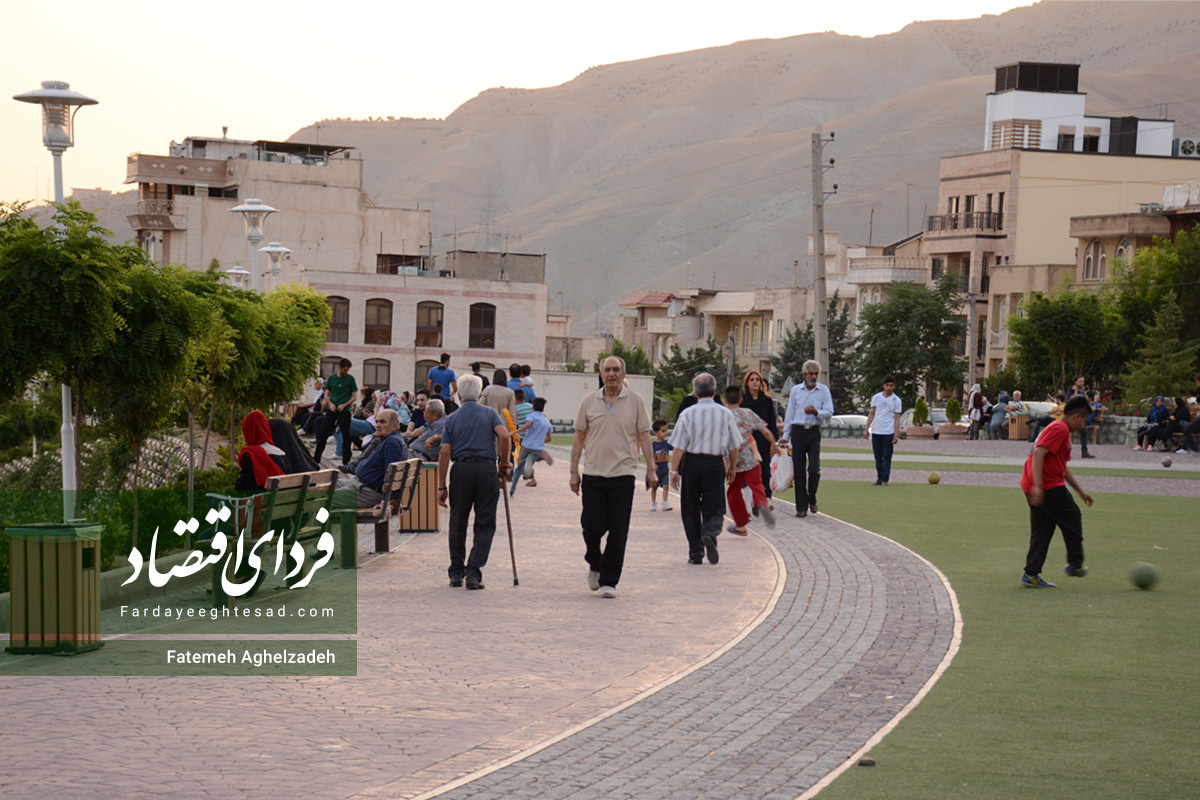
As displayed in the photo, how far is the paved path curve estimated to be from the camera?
6.19 metres

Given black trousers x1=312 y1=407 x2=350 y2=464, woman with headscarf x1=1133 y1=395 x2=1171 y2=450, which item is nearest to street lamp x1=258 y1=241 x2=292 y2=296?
black trousers x1=312 y1=407 x2=350 y2=464

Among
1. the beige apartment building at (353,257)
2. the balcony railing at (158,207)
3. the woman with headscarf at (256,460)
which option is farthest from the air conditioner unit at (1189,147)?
the woman with headscarf at (256,460)

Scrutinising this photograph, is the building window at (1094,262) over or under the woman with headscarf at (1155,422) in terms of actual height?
over

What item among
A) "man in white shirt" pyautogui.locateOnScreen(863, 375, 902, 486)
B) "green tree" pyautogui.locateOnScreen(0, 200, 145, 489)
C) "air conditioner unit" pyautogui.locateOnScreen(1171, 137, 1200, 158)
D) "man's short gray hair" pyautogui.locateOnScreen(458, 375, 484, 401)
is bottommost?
"man in white shirt" pyautogui.locateOnScreen(863, 375, 902, 486)

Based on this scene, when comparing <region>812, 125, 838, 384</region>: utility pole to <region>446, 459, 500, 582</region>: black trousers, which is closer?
<region>446, 459, 500, 582</region>: black trousers

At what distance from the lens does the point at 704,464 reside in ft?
43.9

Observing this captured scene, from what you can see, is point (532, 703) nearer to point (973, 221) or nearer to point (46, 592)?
point (46, 592)

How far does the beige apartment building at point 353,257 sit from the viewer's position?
7569 centimetres

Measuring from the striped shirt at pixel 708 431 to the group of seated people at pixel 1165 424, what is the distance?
28.3 m

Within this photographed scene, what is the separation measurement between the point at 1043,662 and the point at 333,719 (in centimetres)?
443

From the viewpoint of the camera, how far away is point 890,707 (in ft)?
25.1

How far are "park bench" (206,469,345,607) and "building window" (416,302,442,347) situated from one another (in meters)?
64.4

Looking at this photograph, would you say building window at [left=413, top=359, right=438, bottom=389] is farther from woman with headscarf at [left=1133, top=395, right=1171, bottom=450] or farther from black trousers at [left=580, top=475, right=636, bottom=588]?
black trousers at [left=580, top=475, right=636, bottom=588]

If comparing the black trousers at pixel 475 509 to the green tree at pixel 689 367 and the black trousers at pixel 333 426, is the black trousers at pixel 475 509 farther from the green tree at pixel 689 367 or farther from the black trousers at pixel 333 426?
the green tree at pixel 689 367
